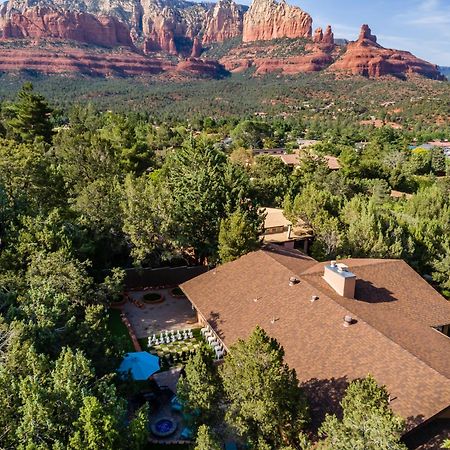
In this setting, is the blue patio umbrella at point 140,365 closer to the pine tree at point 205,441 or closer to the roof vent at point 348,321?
the pine tree at point 205,441

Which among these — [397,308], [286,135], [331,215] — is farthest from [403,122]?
[397,308]

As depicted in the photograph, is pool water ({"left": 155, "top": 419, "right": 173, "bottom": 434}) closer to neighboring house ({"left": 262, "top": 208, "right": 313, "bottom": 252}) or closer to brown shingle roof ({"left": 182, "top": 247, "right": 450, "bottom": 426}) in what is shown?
brown shingle roof ({"left": 182, "top": 247, "right": 450, "bottom": 426})

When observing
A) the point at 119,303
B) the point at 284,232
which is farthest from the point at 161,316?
the point at 284,232

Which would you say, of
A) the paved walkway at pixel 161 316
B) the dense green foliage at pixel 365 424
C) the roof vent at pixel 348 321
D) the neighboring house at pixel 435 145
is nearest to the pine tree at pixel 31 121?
the paved walkway at pixel 161 316

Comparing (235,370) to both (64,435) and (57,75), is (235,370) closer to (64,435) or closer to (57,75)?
(64,435)

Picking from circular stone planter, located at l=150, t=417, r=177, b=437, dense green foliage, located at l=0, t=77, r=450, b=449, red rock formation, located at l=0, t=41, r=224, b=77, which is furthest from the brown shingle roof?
red rock formation, located at l=0, t=41, r=224, b=77
